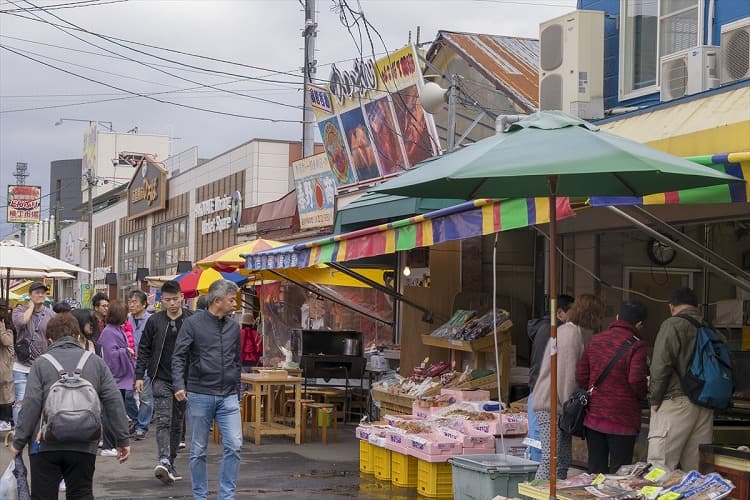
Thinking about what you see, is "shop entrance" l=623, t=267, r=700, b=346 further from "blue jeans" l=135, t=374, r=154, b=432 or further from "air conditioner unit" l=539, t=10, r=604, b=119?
"blue jeans" l=135, t=374, r=154, b=432

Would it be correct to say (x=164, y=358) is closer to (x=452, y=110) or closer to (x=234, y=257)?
(x=234, y=257)

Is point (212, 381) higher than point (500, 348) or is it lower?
lower

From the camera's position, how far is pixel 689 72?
10336 millimetres

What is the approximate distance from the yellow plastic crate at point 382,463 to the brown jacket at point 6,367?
4047 mm

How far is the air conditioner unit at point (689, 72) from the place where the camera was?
10.2 metres

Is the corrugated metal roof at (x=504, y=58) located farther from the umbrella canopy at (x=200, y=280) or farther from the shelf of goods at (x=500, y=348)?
the umbrella canopy at (x=200, y=280)

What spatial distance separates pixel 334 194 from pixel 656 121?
515 inches

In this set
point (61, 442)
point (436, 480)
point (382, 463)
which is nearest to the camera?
point (61, 442)

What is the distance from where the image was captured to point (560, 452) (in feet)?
29.2

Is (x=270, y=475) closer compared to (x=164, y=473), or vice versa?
(x=164, y=473)

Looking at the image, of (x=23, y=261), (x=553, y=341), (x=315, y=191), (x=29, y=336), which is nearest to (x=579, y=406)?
(x=553, y=341)

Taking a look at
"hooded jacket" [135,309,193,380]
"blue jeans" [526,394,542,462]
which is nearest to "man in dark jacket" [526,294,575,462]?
"blue jeans" [526,394,542,462]

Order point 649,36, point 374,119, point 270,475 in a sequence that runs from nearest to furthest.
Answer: point 270,475
point 649,36
point 374,119

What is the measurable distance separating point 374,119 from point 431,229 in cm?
1093
